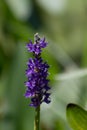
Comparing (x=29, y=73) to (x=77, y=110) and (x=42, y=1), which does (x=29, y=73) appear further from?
(x=42, y=1)

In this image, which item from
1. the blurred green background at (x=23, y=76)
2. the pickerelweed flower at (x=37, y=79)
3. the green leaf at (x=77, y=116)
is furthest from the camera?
the blurred green background at (x=23, y=76)

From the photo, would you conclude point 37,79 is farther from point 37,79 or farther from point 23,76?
point 23,76

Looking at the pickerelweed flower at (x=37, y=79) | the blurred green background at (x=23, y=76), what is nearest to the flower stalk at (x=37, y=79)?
the pickerelweed flower at (x=37, y=79)

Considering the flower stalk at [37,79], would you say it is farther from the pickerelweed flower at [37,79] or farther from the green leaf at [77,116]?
the green leaf at [77,116]

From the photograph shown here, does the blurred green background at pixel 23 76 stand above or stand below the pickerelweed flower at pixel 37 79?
above

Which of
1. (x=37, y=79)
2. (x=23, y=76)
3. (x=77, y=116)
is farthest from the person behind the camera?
(x=23, y=76)

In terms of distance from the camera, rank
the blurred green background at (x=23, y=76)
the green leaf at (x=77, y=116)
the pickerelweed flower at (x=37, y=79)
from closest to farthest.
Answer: the pickerelweed flower at (x=37, y=79)
the green leaf at (x=77, y=116)
the blurred green background at (x=23, y=76)

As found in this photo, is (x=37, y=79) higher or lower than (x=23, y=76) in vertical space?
lower

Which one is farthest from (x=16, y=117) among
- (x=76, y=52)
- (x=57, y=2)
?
(x=76, y=52)

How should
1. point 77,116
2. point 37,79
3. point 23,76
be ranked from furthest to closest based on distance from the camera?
1. point 23,76
2. point 77,116
3. point 37,79

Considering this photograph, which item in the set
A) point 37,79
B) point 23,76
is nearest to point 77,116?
point 37,79
